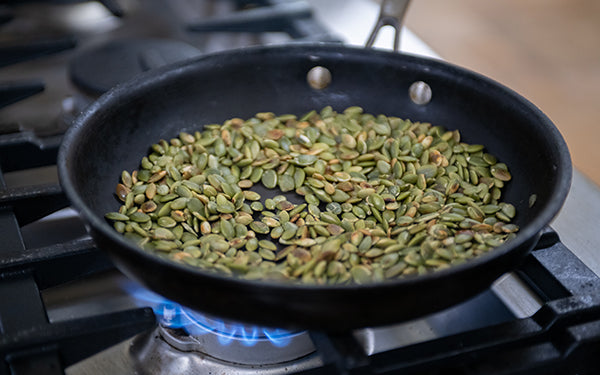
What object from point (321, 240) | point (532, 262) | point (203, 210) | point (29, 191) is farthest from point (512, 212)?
point (29, 191)

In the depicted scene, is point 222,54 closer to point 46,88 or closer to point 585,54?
point 46,88

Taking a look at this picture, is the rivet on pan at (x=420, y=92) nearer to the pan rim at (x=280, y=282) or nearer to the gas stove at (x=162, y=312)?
the pan rim at (x=280, y=282)

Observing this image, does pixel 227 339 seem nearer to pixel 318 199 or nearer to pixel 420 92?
pixel 318 199

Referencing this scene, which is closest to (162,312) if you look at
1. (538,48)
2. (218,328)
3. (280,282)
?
(218,328)

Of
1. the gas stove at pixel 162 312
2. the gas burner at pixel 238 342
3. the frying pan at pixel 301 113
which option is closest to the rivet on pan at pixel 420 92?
the frying pan at pixel 301 113

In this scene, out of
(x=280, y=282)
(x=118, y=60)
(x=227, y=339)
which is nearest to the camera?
(x=280, y=282)
